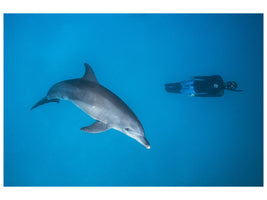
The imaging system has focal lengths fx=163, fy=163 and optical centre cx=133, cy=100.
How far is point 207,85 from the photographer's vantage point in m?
4.43

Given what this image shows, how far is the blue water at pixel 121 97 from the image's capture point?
5.26m

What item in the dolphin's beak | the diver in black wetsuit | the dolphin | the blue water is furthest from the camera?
the blue water

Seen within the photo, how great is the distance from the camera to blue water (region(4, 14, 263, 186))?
5.26 metres

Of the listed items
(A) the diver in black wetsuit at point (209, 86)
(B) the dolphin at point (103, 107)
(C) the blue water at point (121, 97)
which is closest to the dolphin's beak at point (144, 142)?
(B) the dolphin at point (103, 107)

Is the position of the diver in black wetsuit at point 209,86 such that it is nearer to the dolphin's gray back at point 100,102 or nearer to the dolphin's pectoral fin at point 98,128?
the dolphin's gray back at point 100,102

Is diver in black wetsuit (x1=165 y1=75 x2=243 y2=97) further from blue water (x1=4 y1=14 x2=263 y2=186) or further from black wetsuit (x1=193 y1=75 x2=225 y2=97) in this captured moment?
blue water (x1=4 y1=14 x2=263 y2=186)

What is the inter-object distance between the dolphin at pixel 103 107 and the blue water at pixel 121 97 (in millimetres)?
1815

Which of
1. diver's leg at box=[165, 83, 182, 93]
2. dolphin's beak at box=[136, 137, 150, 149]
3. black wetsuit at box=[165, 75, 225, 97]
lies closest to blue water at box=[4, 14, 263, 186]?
diver's leg at box=[165, 83, 182, 93]

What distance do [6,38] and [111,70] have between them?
3639mm

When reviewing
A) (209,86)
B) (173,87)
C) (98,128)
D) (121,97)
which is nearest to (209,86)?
(209,86)

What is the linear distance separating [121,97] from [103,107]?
2029 mm

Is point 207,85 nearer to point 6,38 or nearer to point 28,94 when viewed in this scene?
point 28,94

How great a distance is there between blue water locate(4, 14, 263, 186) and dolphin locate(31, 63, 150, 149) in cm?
181

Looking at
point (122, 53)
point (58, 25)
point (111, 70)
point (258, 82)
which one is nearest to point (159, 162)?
point (111, 70)
